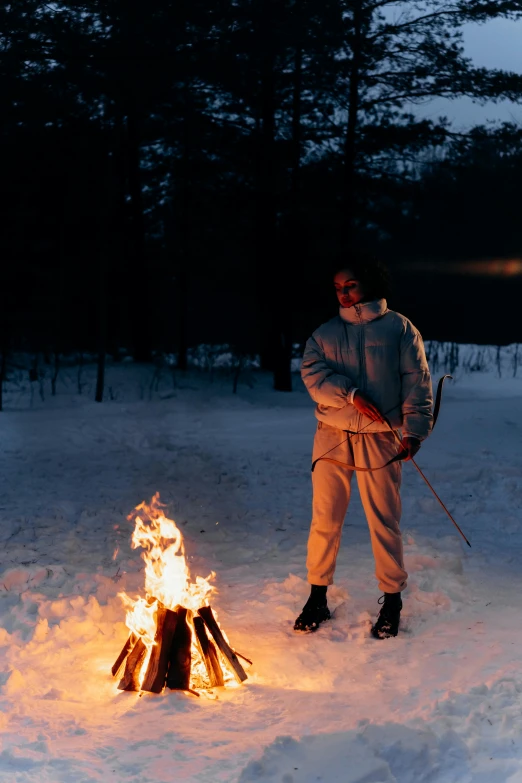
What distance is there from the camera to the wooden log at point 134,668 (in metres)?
4.06

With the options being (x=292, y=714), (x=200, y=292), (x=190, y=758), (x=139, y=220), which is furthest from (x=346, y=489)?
(x=200, y=292)

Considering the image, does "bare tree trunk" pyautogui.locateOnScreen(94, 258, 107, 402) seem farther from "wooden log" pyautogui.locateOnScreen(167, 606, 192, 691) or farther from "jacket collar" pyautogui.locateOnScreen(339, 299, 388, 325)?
"wooden log" pyautogui.locateOnScreen(167, 606, 192, 691)

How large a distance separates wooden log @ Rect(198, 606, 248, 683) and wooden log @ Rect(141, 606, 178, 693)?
164mm

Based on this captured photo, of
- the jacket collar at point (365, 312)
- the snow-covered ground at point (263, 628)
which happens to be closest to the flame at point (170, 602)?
the snow-covered ground at point (263, 628)

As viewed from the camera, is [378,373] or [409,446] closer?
[409,446]

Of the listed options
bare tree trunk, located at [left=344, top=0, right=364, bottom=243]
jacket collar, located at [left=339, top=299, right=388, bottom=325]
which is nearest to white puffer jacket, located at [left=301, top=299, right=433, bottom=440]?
jacket collar, located at [left=339, top=299, right=388, bottom=325]

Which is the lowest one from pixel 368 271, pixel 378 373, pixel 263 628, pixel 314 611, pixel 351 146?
pixel 263 628

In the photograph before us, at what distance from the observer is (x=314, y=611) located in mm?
4945

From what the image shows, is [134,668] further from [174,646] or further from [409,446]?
[409,446]

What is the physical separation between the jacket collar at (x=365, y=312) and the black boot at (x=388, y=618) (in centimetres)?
157

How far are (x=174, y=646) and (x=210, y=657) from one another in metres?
0.18

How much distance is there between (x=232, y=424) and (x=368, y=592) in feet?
24.9

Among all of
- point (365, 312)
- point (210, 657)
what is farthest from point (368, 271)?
point (210, 657)

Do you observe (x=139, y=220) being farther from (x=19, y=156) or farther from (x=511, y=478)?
(x=511, y=478)
